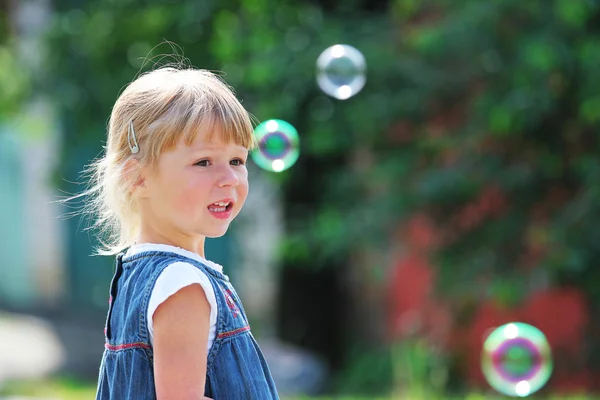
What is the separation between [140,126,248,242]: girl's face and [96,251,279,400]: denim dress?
0.07 m

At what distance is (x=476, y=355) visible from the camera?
6852 millimetres

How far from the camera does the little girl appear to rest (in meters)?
1.67

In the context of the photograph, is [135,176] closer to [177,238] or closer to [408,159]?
[177,238]

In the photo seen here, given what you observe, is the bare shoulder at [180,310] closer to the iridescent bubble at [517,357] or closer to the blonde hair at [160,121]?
the blonde hair at [160,121]

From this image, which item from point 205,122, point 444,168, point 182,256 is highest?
point 444,168

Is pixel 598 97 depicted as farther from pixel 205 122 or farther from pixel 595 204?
pixel 205 122

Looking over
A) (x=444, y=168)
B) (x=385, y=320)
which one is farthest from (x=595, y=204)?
(x=385, y=320)

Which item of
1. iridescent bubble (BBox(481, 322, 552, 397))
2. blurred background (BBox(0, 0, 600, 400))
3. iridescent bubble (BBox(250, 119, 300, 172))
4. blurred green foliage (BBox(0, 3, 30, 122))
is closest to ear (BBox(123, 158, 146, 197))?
iridescent bubble (BBox(250, 119, 300, 172))

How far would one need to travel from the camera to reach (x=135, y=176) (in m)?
1.82

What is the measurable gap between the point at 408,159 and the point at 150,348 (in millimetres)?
4291

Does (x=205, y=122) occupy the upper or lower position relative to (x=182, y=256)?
upper

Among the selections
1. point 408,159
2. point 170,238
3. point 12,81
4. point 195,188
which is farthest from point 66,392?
point 195,188

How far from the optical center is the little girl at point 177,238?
1.67 metres

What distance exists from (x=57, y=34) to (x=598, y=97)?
3748mm
